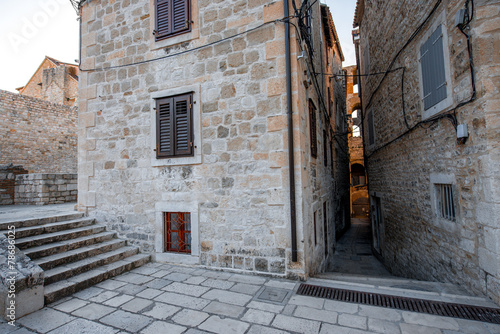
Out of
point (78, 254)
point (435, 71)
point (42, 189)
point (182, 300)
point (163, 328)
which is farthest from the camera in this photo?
point (42, 189)

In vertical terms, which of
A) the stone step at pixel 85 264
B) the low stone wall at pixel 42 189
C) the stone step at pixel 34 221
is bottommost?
the stone step at pixel 85 264

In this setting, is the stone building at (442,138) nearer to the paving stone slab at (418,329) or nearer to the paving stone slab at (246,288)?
the paving stone slab at (418,329)

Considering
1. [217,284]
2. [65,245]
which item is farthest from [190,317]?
[65,245]

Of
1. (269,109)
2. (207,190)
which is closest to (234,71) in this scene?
(269,109)

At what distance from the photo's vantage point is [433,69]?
15.6 feet

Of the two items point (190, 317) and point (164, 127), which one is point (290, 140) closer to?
point (164, 127)

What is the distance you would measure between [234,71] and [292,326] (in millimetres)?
4025

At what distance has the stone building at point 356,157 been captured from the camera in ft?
65.7

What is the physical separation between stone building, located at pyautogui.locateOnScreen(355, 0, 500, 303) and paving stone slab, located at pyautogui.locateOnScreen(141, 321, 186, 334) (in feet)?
12.9

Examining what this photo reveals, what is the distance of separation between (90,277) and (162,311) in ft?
5.27

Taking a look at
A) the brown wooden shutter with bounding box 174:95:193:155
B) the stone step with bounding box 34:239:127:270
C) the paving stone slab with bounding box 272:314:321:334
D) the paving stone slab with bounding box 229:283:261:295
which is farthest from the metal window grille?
the stone step with bounding box 34:239:127:270

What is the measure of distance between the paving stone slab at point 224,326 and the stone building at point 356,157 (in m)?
17.2

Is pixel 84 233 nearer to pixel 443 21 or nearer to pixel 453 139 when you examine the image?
pixel 453 139

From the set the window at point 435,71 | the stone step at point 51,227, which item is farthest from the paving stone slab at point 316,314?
the stone step at point 51,227
